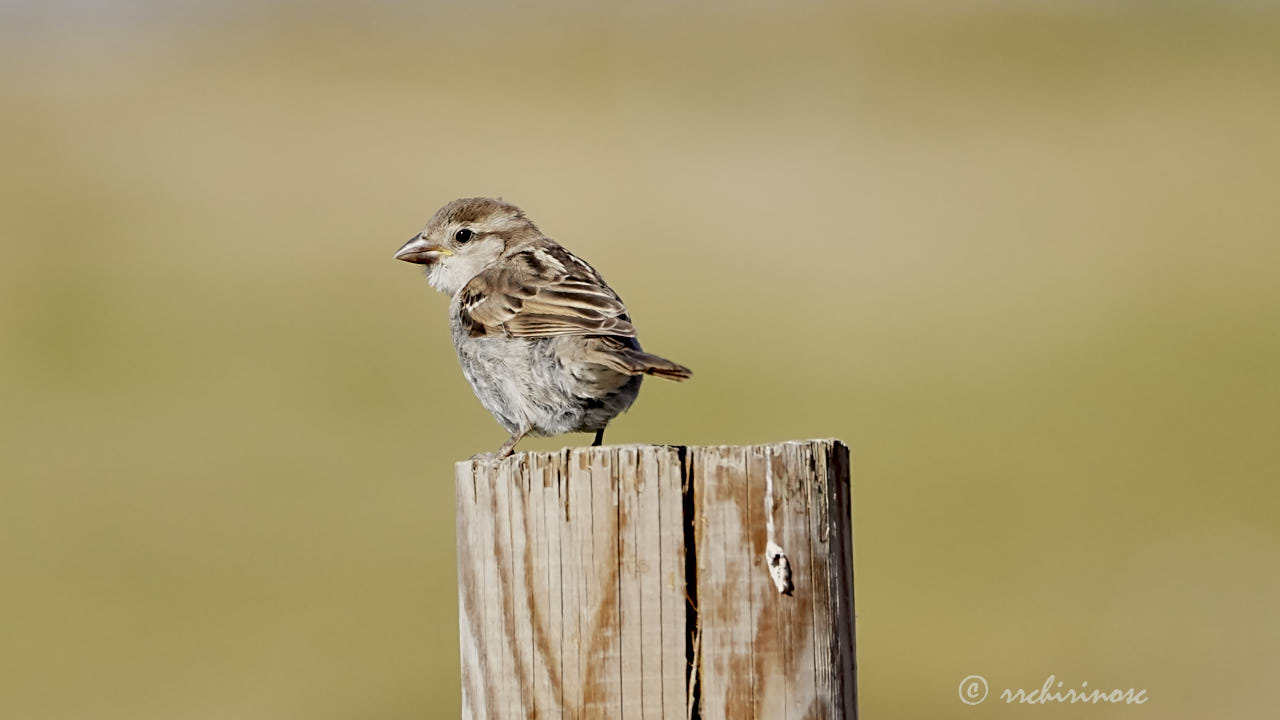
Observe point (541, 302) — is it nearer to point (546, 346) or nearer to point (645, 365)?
point (546, 346)

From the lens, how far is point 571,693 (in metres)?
3.12

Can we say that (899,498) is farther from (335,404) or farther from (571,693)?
(571,693)

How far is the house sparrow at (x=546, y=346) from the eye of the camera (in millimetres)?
5551

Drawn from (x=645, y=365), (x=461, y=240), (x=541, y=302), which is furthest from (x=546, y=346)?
Result: (x=461, y=240)

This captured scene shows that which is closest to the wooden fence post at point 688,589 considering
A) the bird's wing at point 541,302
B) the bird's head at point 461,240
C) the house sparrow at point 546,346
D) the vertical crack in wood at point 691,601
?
the vertical crack in wood at point 691,601

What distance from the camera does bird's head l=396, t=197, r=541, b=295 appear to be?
22.8 feet

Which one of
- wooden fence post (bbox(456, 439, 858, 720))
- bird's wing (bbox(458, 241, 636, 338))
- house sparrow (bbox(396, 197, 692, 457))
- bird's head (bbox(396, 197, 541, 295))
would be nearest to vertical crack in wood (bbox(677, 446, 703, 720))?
wooden fence post (bbox(456, 439, 858, 720))

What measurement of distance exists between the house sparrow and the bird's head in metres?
0.35

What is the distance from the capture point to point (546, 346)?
225 inches

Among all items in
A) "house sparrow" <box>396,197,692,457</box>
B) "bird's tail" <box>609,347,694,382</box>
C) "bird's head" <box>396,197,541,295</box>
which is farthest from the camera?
"bird's head" <box>396,197,541,295</box>

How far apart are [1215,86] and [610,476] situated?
929 inches

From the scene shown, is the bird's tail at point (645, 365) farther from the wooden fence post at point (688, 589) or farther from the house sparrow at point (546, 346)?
the wooden fence post at point (688, 589)

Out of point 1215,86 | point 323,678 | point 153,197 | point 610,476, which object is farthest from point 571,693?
point 1215,86

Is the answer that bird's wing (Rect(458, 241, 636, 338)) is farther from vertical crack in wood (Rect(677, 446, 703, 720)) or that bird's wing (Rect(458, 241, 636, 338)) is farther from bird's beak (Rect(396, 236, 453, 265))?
vertical crack in wood (Rect(677, 446, 703, 720))
